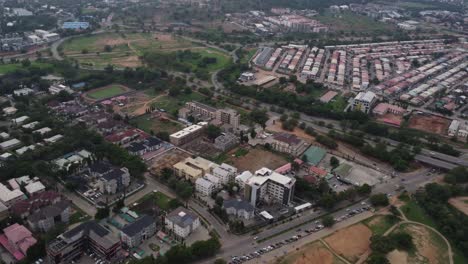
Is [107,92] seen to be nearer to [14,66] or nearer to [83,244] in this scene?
[14,66]

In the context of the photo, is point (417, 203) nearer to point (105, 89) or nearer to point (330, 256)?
point (330, 256)

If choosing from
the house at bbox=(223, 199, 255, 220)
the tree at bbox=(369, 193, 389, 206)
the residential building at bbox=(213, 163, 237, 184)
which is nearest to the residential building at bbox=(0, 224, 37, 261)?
the house at bbox=(223, 199, 255, 220)

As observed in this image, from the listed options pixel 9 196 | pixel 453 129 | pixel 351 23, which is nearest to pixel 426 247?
pixel 453 129

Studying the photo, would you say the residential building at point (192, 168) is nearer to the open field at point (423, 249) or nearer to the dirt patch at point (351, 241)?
the dirt patch at point (351, 241)

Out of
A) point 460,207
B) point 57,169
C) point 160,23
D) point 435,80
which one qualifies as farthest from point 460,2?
point 57,169

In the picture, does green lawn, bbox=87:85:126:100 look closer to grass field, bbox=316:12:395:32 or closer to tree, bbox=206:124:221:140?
tree, bbox=206:124:221:140

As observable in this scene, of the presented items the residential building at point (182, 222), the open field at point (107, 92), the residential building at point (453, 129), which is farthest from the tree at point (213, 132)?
the residential building at point (453, 129)
